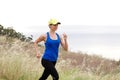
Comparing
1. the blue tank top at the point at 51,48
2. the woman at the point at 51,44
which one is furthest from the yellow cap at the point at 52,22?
the blue tank top at the point at 51,48

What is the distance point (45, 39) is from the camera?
1010 centimetres

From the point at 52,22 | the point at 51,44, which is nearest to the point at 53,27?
the point at 52,22

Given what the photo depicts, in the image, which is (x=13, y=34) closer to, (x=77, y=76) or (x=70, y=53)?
(x=70, y=53)

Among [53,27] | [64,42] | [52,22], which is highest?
A: [52,22]

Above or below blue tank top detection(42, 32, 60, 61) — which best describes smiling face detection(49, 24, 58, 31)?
above

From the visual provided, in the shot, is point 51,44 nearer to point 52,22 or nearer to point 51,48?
point 51,48

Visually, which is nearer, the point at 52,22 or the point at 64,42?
the point at 52,22

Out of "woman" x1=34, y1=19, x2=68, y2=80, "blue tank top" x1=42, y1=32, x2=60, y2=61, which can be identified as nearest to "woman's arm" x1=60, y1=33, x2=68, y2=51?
"woman" x1=34, y1=19, x2=68, y2=80

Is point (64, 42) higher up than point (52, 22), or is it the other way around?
point (52, 22)

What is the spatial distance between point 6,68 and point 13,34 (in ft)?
51.6

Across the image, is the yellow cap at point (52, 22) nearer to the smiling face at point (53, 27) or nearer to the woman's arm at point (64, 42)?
the smiling face at point (53, 27)

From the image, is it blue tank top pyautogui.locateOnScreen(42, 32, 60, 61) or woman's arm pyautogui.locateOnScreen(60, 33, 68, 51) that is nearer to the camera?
blue tank top pyautogui.locateOnScreen(42, 32, 60, 61)

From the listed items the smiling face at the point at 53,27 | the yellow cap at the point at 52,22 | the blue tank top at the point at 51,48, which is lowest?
the blue tank top at the point at 51,48

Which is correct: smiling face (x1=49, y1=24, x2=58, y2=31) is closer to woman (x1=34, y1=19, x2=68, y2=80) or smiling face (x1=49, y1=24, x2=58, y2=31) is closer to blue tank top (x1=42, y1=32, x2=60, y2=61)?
woman (x1=34, y1=19, x2=68, y2=80)
